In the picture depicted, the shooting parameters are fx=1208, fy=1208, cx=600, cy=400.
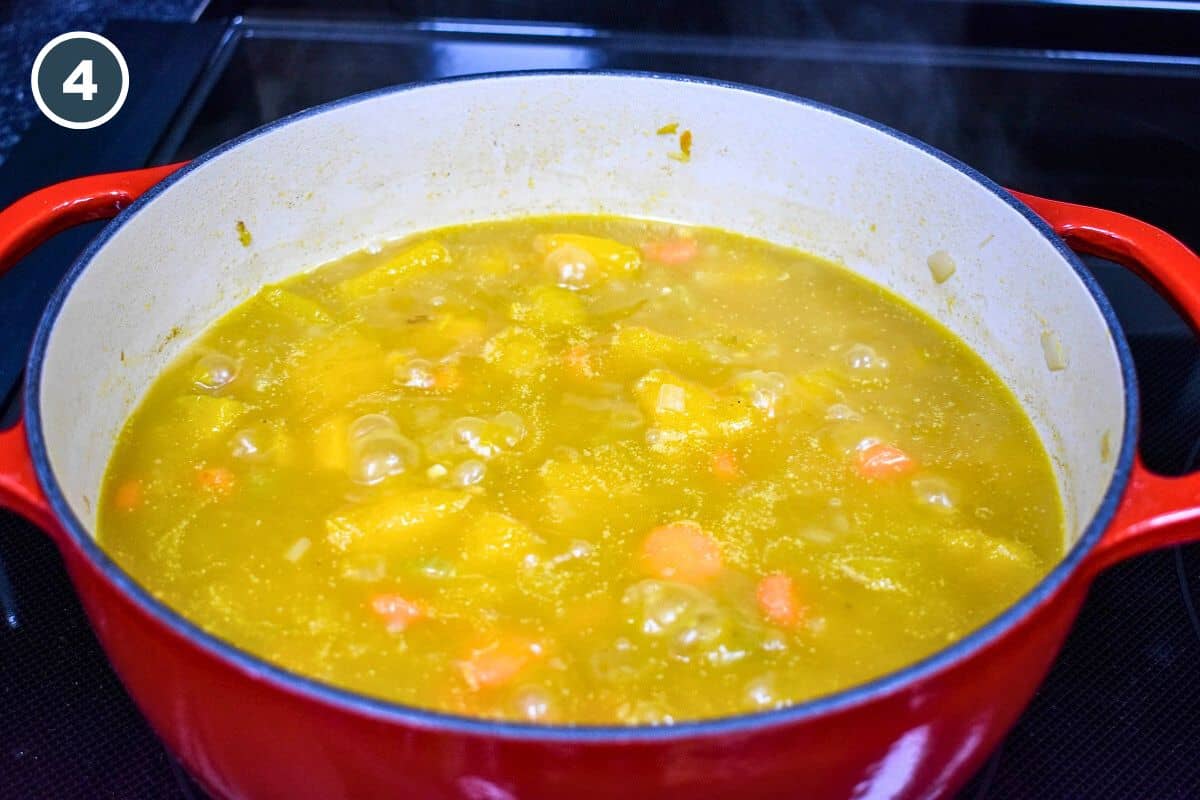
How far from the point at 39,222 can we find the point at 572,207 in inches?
34.9

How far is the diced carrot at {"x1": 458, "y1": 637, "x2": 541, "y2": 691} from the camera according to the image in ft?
4.08

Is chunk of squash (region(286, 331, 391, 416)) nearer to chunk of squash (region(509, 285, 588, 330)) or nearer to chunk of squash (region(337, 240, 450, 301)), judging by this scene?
chunk of squash (region(337, 240, 450, 301))

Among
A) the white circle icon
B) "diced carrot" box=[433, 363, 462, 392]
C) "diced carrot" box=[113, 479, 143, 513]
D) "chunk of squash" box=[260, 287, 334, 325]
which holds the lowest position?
"diced carrot" box=[113, 479, 143, 513]

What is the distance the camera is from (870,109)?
2.25m

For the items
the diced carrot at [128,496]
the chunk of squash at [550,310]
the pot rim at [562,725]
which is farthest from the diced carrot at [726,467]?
the diced carrot at [128,496]

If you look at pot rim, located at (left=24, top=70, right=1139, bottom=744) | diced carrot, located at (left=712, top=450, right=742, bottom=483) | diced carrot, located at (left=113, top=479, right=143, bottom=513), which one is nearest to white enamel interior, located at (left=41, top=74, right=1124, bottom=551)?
diced carrot, located at (left=113, top=479, right=143, bottom=513)

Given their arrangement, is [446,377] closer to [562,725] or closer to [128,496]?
[128,496]

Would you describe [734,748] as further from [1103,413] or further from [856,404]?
[856,404]

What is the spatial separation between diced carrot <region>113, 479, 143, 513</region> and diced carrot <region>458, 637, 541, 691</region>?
1.66 feet

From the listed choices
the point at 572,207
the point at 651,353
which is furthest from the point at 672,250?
the point at 651,353

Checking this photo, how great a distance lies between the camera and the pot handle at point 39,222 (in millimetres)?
1111

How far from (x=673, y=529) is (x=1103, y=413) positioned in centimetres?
50

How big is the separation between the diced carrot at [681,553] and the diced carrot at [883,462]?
0.25m

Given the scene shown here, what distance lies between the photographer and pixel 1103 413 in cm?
136
